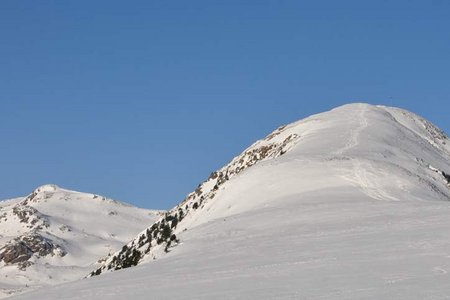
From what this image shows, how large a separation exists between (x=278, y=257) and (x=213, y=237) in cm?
836

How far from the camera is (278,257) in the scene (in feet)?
76.5

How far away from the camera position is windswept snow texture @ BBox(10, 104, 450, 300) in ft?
59.0

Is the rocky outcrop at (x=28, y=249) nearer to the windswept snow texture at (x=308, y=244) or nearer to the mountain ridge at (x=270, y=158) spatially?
the mountain ridge at (x=270, y=158)

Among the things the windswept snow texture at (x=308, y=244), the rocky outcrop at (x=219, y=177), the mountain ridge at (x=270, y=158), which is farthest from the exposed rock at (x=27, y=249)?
the windswept snow texture at (x=308, y=244)

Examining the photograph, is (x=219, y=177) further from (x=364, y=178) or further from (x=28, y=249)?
(x=28, y=249)

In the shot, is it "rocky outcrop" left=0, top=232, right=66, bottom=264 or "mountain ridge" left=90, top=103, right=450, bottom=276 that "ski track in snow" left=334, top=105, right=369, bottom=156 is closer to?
"mountain ridge" left=90, top=103, right=450, bottom=276

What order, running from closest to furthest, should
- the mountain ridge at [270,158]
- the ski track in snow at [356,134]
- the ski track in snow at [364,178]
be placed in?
the ski track in snow at [364,178] → the mountain ridge at [270,158] → the ski track in snow at [356,134]

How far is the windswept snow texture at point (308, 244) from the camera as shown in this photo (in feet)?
59.0

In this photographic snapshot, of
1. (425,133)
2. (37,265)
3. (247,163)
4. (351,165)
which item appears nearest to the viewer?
(351,165)

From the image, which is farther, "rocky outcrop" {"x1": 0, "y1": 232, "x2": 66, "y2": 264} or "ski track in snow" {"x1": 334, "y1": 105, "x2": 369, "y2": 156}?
"rocky outcrop" {"x1": 0, "y1": 232, "x2": 66, "y2": 264}

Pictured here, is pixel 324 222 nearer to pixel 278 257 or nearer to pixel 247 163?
pixel 278 257

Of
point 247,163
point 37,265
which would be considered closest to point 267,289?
point 247,163

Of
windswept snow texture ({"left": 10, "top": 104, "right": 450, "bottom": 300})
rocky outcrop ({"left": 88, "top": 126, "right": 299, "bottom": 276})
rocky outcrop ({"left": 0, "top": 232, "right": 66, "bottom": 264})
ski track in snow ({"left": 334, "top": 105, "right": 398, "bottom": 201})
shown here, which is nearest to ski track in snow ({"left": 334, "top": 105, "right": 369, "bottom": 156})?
ski track in snow ({"left": 334, "top": 105, "right": 398, "bottom": 201})

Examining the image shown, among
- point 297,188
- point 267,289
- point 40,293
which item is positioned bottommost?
point 267,289
